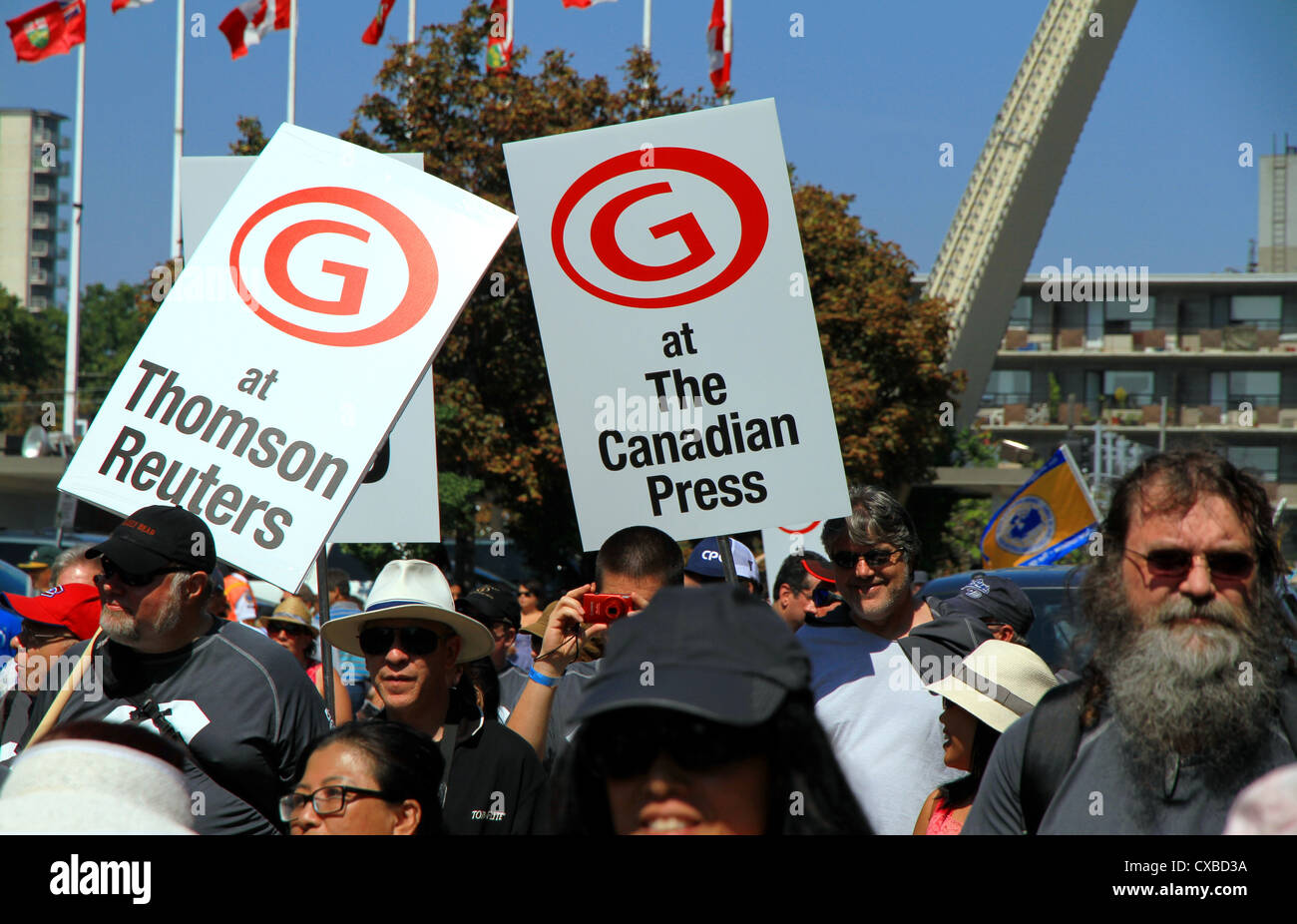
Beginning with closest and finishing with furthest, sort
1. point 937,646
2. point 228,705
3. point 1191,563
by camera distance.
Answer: point 1191,563, point 228,705, point 937,646

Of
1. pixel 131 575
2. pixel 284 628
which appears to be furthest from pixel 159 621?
pixel 284 628

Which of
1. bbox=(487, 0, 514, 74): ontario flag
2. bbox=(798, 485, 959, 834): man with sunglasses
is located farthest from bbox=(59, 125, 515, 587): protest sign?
bbox=(487, 0, 514, 74): ontario flag

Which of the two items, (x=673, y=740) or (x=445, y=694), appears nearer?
(x=673, y=740)

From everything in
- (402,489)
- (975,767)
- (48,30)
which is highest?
(48,30)

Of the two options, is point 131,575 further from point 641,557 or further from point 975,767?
point 975,767

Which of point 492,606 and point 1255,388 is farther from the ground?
point 1255,388

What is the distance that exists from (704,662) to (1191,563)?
1381 mm

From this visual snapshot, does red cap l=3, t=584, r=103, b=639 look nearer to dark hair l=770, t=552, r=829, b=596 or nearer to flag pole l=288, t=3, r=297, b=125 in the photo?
dark hair l=770, t=552, r=829, b=596

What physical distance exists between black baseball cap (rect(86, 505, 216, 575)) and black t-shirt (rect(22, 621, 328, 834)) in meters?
0.24

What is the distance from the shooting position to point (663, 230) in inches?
188

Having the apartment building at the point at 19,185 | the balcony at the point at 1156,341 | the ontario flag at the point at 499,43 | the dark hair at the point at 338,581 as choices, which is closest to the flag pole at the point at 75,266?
the ontario flag at the point at 499,43

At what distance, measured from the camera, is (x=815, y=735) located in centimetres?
162
